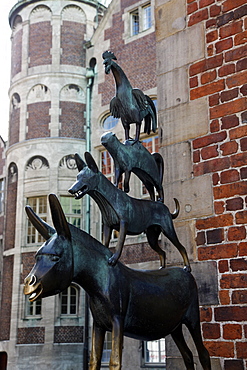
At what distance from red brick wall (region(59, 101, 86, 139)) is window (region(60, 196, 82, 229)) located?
207cm

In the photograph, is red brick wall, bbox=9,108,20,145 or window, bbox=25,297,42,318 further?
red brick wall, bbox=9,108,20,145

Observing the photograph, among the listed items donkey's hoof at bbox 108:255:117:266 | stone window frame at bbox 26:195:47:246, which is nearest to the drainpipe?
stone window frame at bbox 26:195:47:246

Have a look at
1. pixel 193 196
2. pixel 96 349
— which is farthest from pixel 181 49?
pixel 96 349

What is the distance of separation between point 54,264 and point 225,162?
89.5 inches

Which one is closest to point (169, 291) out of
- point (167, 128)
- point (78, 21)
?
point (167, 128)

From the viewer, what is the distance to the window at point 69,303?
14.8 m

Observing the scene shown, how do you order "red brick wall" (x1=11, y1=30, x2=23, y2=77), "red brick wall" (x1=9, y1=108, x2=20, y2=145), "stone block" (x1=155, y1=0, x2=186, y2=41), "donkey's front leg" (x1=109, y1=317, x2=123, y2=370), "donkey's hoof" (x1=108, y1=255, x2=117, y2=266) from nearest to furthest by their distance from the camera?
"donkey's front leg" (x1=109, y1=317, x2=123, y2=370) → "donkey's hoof" (x1=108, y1=255, x2=117, y2=266) → "stone block" (x1=155, y1=0, x2=186, y2=41) → "red brick wall" (x1=9, y1=108, x2=20, y2=145) → "red brick wall" (x1=11, y1=30, x2=23, y2=77)

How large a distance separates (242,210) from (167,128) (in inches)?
44.5

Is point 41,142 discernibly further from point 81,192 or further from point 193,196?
point 81,192

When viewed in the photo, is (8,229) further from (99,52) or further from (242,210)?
(242,210)

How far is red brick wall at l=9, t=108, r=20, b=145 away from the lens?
54.9ft

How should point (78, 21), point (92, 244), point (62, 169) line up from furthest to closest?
point (78, 21) → point (62, 169) → point (92, 244)

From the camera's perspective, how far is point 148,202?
10.2 ft

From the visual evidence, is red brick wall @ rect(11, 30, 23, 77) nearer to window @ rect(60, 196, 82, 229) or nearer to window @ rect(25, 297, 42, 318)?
window @ rect(60, 196, 82, 229)
